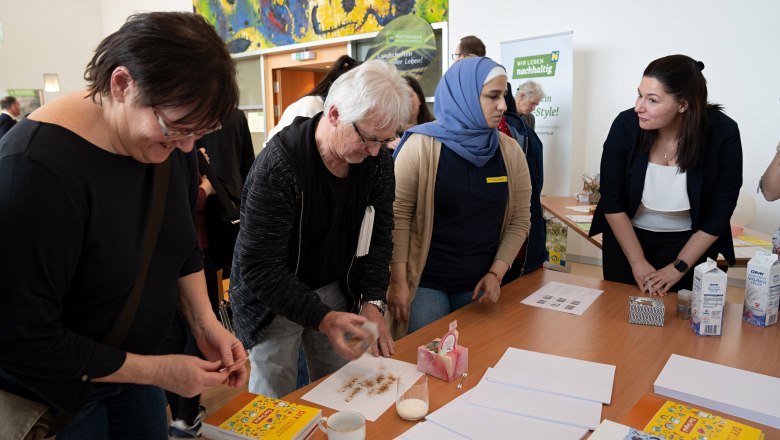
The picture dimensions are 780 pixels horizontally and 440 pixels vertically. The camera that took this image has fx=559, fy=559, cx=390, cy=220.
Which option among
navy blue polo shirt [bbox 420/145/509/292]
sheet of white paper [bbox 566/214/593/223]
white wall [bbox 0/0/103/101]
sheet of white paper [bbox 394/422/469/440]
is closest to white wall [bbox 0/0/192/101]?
white wall [bbox 0/0/103/101]

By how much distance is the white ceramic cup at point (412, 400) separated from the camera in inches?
45.0

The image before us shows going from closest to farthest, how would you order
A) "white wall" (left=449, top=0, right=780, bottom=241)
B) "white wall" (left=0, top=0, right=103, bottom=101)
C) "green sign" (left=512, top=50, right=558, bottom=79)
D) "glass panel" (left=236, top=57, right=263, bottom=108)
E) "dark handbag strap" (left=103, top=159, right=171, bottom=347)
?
"dark handbag strap" (left=103, top=159, right=171, bottom=347) < "white wall" (left=449, top=0, right=780, bottom=241) < "green sign" (left=512, top=50, right=558, bottom=79) < "glass panel" (left=236, top=57, right=263, bottom=108) < "white wall" (left=0, top=0, right=103, bottom=101)

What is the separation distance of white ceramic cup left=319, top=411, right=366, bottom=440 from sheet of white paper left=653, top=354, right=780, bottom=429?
0.69 meters

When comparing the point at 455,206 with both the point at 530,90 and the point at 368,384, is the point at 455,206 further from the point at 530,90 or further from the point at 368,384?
the point at 530,90

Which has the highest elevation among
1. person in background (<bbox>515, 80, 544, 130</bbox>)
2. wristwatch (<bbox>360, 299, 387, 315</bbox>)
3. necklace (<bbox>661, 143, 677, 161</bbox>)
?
person in background (<bbox>515, 80, 544, 130</bbox>)

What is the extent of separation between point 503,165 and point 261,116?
606cm

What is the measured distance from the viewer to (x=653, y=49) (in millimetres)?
4551

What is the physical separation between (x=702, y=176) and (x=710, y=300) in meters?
0.53

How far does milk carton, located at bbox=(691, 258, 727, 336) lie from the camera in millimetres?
1535

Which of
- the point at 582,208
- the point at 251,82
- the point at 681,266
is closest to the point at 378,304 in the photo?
the point at 681,266

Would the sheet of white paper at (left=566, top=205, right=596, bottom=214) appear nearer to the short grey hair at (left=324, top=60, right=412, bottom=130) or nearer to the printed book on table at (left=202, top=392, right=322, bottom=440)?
the short grey hair at (left=324, top=60, right=412, bottom=130)

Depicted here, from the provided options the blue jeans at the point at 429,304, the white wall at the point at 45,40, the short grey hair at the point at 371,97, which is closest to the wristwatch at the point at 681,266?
the blue jeans at the point at 429,304

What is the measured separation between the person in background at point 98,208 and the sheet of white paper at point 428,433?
37 cm

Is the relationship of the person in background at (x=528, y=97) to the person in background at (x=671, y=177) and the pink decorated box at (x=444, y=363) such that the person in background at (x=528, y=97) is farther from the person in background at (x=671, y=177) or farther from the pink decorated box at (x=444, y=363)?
the pink decorated box at (x=444, y=363)
